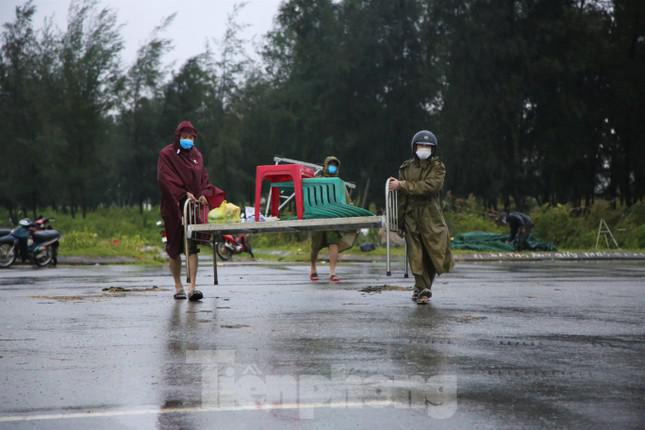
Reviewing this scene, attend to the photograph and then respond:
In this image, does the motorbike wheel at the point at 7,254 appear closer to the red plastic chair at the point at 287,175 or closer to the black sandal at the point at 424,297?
the red plastic chair at the point at 287,175

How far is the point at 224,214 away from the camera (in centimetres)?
1404

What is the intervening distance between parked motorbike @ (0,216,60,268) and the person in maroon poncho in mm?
13080

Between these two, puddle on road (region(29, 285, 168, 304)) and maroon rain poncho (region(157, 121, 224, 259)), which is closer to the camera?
maroon rain poncho (region(157, 121, 224, 259))

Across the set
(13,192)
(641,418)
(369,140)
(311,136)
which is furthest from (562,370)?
(311,136)

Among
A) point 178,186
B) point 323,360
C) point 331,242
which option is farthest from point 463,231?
point 323,360

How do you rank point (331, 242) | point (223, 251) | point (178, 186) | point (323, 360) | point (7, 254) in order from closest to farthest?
point (323, 360), point (178, 186), point (331, 242), point (7, 254), point (223, 251)

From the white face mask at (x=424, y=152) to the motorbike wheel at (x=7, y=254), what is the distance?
1514 cm

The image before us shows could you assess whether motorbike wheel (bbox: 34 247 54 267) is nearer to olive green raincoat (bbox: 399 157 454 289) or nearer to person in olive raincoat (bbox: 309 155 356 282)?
person in olive raincoat (bbox: 309 155 356 282)

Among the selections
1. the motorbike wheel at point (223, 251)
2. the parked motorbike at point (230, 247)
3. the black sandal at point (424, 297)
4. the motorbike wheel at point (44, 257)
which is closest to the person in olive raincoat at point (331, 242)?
the black sandal at point (424, 297)

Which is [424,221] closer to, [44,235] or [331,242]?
[331,242]

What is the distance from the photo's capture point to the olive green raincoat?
13.5 meters

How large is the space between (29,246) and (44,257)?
57 centimetres

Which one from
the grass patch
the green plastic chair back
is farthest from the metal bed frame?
the grass patch

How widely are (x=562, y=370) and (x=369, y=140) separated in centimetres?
5744
